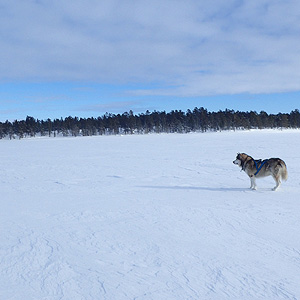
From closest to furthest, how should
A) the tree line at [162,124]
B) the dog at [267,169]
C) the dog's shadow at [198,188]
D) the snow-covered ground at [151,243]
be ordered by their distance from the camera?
1. the snow-covered ground at [151,243]
2. the dog at [267,169]
3. the dog's shadow at [198,188]
4. the tree line at [162,124]

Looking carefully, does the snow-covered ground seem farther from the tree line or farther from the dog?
the tree line

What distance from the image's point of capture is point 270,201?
644 centimetres

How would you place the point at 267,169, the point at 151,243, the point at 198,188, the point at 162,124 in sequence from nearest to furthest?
the point at 151,243
the point at 267,169
the point at 198,188
the point at 162,124

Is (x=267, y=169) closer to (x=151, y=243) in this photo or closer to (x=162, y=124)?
(x=151, y=243)

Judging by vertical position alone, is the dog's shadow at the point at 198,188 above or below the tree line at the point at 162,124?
below

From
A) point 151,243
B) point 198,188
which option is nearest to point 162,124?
point 198,188

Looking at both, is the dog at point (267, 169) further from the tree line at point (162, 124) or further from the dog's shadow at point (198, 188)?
the tree line at point (162, 124)

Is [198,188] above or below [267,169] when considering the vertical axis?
below

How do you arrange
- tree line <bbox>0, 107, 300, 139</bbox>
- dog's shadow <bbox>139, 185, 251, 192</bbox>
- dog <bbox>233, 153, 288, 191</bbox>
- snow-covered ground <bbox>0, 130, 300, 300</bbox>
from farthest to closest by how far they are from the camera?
tree line <bbox>0, 107, 300, 139</bbox> < dog's shadow <bbox>139, 185, 251, 192</bbox> < dog <bbox>233, 153, 288, 191</bbox> < snow-covered ground <bbox>0, 130, 300, 300</bbox>

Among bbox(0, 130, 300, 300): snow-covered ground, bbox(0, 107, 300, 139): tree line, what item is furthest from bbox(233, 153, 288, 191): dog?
bbox(0, 107, 300, 139): tree line

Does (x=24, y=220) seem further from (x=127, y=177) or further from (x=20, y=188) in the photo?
(x=127, y=177)

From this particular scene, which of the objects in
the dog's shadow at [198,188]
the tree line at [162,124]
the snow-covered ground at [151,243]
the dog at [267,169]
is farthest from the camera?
the tree line at [162,124]

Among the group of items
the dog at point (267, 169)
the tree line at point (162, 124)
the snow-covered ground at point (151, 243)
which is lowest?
the snow-covered ground at point (151, 243)

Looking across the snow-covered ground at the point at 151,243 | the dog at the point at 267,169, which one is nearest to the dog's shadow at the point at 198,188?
the snow-covered ground at the point at 151,243
